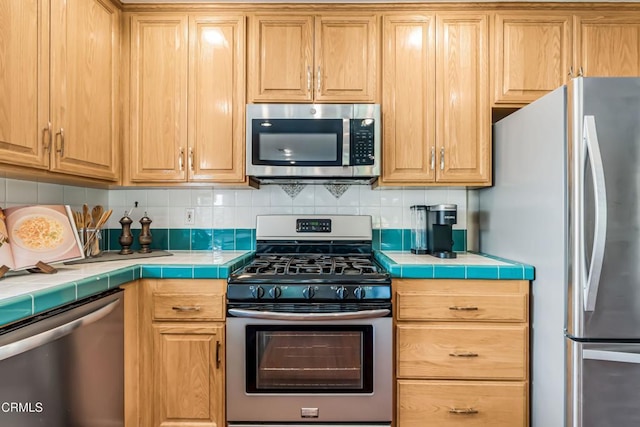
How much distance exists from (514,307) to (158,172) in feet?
6.38

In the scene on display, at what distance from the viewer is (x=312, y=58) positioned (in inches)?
82.7

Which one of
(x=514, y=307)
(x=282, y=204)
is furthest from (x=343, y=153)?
(x=514, y=307)

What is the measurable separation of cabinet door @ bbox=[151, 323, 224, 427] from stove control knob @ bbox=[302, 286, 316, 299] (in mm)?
416

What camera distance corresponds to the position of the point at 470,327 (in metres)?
1.76

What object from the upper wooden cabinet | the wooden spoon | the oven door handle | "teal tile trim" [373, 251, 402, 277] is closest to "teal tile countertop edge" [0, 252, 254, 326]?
the oven door handle

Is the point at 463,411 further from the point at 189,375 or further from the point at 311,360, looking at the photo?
the point at 189,375

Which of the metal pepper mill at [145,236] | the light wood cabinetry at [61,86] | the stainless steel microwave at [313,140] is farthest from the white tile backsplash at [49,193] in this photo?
the stainless steel microwave at [313,140]

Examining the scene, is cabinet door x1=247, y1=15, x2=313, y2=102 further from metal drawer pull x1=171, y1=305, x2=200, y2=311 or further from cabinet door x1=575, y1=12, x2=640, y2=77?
cabinet door x1=575, y1=12, x2=640, y2=77

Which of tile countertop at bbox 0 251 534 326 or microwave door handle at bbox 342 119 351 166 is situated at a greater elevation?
microwave door handle at bbox 342 119 351 166

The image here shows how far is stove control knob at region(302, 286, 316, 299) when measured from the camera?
171cm

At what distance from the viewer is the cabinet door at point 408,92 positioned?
6.86ft

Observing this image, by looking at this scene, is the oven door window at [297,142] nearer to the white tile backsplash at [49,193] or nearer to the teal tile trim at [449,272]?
the teal tile trim at [449,272]

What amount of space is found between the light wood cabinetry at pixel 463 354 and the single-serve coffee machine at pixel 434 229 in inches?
14.1

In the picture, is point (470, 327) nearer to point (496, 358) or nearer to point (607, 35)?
point (496, 358)
